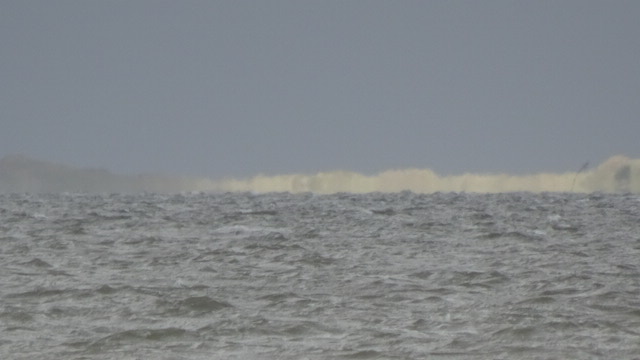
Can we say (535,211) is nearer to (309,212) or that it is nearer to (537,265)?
(309,212)

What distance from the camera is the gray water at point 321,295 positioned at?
13.2 m

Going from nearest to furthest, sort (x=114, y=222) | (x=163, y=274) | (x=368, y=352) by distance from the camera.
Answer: (x=368, y=352), (x=163, y=274), (x=114, y=222)

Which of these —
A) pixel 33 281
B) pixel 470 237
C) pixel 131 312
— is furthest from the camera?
pixel 470 237

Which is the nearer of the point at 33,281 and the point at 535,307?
the point at 535,307

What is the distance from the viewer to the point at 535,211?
46.8 meters

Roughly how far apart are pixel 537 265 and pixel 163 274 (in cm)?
745

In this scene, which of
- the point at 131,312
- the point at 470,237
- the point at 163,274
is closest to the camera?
the point at 131,312

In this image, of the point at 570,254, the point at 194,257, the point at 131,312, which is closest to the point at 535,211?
the point at 570,254

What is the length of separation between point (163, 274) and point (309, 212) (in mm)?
26853

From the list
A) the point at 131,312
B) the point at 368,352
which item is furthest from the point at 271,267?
the point at 368,352

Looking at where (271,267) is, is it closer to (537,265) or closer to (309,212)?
(537,265)

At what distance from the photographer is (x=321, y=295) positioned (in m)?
17.3

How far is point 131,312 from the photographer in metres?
15.6

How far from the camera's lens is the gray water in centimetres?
1319
